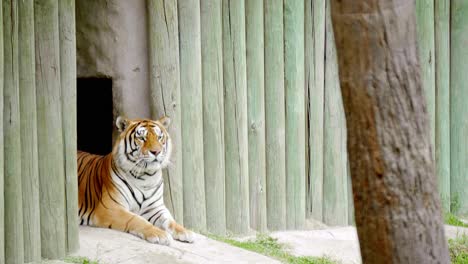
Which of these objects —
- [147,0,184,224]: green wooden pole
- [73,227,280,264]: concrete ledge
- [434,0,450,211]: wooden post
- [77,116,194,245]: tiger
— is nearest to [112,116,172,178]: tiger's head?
[77,116,194,245]: tiger

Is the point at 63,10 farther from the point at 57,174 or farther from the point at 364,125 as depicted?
the point at 364,125

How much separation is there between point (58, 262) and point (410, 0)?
4674mm

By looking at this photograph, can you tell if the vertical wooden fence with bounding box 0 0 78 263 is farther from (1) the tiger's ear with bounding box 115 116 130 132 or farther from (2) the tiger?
(1) the tiger's ear with bounding box 115 116 130 132

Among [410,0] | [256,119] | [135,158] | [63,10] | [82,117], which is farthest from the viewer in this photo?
[82,117]

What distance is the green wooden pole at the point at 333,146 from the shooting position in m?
10.7

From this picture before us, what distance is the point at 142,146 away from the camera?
368 inches

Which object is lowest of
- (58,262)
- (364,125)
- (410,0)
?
(58,262)

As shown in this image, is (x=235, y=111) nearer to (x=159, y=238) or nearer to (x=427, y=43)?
(x=159, y=238)

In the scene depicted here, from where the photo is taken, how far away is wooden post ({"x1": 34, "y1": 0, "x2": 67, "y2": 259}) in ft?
26.4

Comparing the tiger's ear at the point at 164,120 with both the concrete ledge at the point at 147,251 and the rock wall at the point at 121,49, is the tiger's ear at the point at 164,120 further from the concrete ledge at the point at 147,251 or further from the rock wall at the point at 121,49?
the concrete ledge at the point at 147,251

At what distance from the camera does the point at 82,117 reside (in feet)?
38.9

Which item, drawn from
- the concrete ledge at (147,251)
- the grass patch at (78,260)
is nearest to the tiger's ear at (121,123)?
the concrete ledge at (147,251)

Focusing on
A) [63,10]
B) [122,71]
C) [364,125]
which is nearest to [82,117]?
[122,71]

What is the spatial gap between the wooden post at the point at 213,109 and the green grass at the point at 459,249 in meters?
2.20
